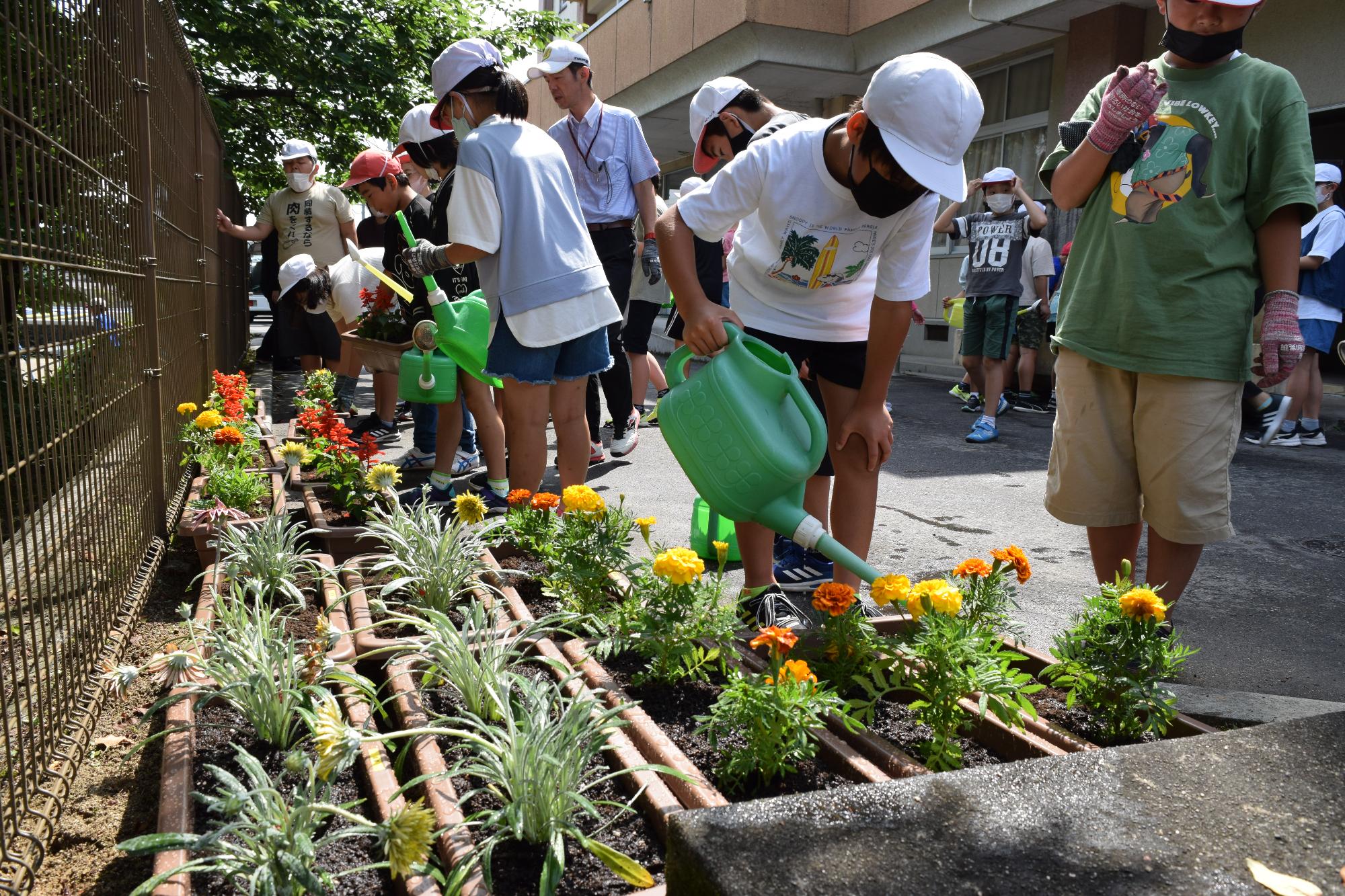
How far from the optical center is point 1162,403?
2.79 metres

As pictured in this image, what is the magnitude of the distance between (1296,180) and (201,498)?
12.0ft

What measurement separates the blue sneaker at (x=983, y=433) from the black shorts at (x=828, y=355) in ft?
15.6

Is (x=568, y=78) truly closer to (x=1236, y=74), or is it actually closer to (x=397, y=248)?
(x=397, y=248)

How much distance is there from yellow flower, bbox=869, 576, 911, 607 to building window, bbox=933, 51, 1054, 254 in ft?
34.8

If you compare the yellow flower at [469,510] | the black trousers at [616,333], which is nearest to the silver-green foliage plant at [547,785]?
the yellow flower at [469,510]

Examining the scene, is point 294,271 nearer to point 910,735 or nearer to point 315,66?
point 910,735

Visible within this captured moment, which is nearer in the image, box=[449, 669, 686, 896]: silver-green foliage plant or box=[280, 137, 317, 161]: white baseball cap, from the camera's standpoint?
box=[449, 669, 686, 896]: silver-green foliage plant

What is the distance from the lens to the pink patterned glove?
2.62 metres

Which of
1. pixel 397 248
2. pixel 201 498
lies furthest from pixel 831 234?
pixel 397 248

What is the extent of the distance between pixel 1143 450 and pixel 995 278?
5.62 metres

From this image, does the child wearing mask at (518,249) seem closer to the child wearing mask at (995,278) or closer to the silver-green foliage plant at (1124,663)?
the silver-green foliage plant at (1124,663)

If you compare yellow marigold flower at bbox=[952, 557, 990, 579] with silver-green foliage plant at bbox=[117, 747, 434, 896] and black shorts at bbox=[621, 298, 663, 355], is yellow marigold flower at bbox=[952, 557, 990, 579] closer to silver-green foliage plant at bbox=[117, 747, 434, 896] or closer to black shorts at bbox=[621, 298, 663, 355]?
silver-green foliage plant at bbox=[117, 747, 434, 896]

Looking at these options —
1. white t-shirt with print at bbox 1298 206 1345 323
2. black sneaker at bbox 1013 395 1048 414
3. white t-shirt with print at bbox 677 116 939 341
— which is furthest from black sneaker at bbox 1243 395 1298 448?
white t-shirt with print at bbox 677 116 939 341

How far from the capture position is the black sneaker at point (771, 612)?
8.98ft
